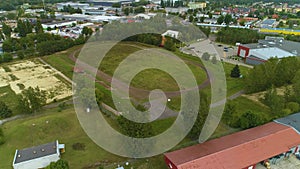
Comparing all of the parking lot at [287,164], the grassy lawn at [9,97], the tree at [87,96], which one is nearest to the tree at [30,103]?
the grassy lawn at [9,97]

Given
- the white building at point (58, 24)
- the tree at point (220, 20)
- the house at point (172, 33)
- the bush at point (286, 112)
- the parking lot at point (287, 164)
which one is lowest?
the parking lot at point (287, 164)

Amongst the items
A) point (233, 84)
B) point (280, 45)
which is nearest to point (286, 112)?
point (233, 84)

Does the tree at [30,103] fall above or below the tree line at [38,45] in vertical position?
below

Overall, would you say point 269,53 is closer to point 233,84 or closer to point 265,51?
point 265,51

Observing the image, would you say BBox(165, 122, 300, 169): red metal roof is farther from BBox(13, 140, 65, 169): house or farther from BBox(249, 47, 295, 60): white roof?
BBox(249, 47, 295, 60): white roof

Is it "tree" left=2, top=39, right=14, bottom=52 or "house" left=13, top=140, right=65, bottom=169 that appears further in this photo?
"tree" left=2, top=39, right=14, bottom=52

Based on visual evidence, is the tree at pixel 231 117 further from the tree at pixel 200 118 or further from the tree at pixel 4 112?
the tree at pixel 4 112

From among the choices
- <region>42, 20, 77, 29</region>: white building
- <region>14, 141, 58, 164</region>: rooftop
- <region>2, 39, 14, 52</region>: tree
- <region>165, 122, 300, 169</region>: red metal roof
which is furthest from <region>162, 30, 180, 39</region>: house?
<region>14, 141, 58, 164</region>: rooftop
